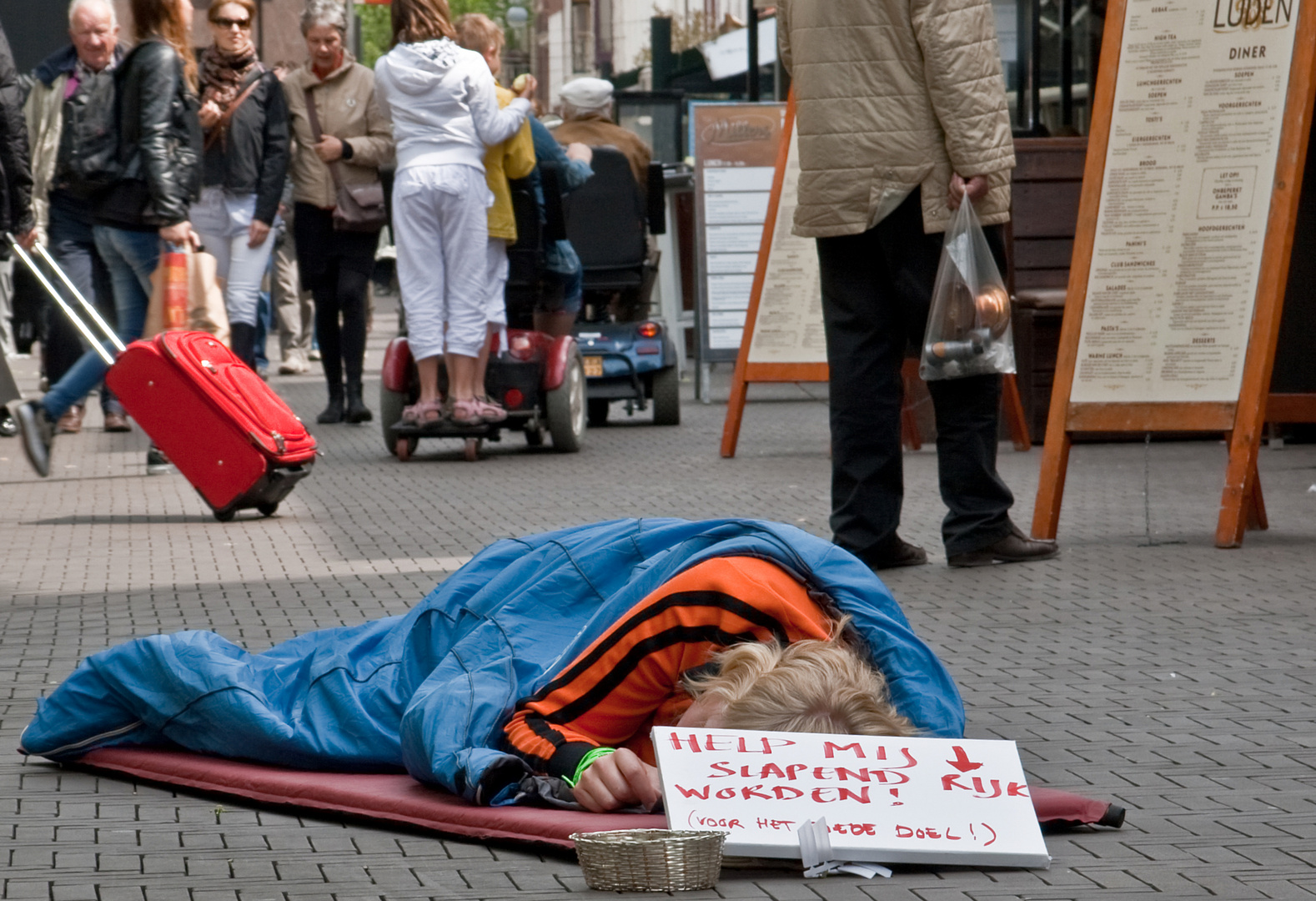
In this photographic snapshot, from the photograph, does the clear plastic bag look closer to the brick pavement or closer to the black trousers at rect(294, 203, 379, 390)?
the brick pavement

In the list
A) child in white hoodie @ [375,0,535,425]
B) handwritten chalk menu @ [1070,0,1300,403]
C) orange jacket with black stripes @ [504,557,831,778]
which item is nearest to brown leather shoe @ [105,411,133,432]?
child in white hoodie @ [375,0,535,425]

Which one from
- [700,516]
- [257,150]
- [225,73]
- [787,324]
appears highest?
[225,73]

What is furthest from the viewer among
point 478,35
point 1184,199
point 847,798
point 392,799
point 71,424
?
point 71,424

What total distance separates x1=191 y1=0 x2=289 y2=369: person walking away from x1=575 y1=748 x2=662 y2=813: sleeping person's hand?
7201 millimetres

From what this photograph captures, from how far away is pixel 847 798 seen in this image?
2969 mm

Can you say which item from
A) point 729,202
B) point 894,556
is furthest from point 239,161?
point 894,556

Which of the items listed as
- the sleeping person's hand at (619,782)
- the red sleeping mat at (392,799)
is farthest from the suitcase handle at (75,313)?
the sleeping person's hand at (619,782)

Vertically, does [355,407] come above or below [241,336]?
below

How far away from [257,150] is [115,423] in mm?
2097

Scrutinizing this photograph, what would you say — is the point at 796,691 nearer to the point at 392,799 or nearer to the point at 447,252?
the point at 392,799

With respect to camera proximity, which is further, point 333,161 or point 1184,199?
point 333,161

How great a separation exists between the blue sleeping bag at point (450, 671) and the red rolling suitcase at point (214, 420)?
141 inches

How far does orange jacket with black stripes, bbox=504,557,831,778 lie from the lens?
10.3 ft

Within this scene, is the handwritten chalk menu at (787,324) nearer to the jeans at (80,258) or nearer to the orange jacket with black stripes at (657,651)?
the jeans at (80,258)
